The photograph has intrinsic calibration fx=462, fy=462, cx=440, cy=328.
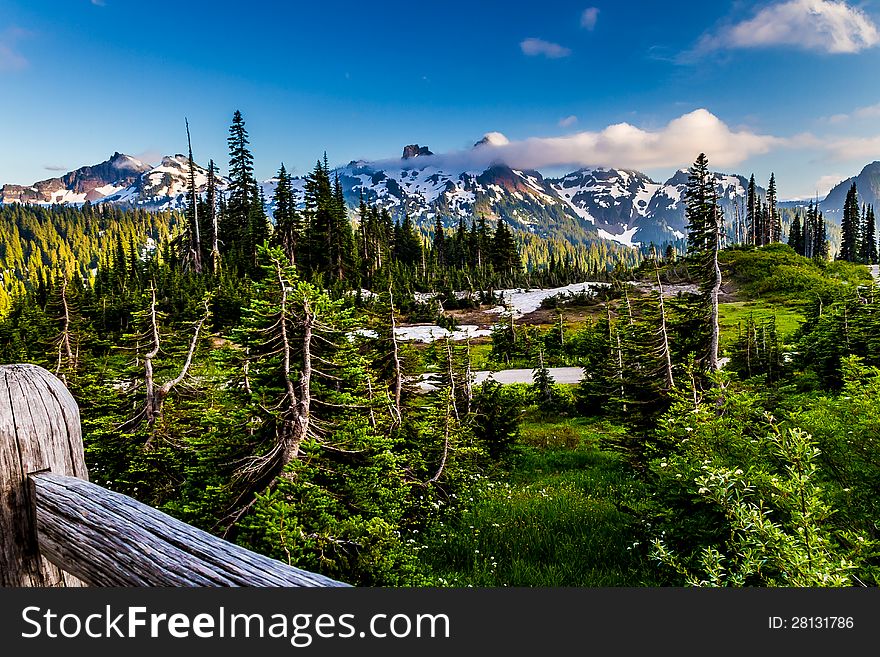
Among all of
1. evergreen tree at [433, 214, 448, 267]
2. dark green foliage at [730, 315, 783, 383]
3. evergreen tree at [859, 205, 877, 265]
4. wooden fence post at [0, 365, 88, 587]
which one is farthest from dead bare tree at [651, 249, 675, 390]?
evergreen tree at [859, 205, 877, 265]

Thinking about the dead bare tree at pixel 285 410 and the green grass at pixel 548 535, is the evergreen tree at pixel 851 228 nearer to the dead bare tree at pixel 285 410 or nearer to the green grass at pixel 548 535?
the green grass at pixel 548 535

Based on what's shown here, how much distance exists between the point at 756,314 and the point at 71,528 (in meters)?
55.0

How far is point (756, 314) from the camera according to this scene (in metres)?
45.8

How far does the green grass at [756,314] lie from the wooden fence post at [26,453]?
4008 cm

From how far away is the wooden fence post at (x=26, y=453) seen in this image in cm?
169

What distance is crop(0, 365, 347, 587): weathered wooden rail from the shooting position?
55.4 inches

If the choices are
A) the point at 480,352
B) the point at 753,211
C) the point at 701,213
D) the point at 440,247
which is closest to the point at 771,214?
the point at 753,211

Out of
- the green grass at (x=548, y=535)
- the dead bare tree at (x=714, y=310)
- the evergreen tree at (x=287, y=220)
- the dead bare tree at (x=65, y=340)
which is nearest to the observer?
the green grass at (x=548, y=535)

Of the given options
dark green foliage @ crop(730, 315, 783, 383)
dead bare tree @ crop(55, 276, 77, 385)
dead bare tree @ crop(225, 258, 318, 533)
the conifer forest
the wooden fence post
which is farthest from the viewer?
dark green foliage @ crop(730, 315, 783, 383)

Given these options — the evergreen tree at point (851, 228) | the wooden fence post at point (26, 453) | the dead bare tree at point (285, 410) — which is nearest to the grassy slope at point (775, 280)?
the evergreen tree at point (851, 228)

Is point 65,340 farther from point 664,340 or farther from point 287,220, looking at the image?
point 287,220

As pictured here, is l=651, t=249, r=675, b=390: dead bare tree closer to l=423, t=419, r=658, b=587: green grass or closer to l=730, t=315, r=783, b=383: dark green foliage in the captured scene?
l=423, t=419, r=658, b=587: green grass

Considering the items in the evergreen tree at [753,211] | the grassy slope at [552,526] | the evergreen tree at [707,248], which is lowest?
the grassy slope at [552,526]

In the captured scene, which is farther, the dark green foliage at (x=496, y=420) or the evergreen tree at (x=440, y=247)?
the evergreen tree at (x=440, y=247)
